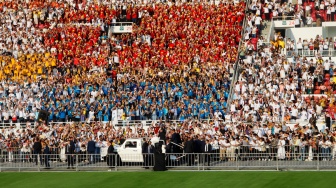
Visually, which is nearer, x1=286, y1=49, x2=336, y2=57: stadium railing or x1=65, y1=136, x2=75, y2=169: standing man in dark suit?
x1=65, y1=136, x2=75, y2=169: standing man in dark suit

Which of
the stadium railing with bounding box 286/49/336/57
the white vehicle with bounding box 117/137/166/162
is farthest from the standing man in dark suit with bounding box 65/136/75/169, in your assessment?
the stadium railing with bounding box 286/49/336/57

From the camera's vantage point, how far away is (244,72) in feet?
182

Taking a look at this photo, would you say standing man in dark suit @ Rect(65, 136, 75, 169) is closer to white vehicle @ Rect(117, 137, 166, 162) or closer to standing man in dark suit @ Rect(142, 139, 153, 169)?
white vehicle @ Rect(117, 137, 166, 162)

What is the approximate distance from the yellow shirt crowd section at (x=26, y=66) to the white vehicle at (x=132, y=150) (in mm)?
16164

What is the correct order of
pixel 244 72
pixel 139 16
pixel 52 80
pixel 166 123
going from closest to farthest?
pixel 166 123
pixel 244 72
pixel 52 80
pixel 139 16

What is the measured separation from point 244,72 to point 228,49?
408 cm

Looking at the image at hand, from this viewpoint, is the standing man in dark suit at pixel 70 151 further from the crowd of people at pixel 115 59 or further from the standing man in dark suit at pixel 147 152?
the crowd of people at pixel 115 59

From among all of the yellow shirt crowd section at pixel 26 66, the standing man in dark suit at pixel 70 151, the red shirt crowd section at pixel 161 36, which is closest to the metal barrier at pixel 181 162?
the standing man in dark suit at pixel 70 151

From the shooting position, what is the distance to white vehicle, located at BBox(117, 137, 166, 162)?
147ft

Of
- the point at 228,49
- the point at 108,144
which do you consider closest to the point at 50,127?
the point at 108,144

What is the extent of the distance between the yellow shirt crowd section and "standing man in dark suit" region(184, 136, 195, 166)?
18.2m

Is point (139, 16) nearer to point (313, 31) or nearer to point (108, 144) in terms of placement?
point (313, 31)

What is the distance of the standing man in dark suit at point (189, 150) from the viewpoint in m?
43.5
